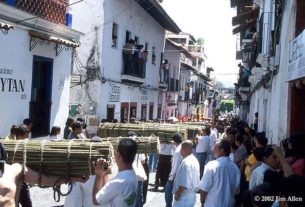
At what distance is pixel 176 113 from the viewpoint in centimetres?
3559

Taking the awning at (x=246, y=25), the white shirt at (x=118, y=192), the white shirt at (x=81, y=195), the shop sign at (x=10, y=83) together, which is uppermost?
the awning at (x=246, y=25)

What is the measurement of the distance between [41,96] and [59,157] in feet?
27.3

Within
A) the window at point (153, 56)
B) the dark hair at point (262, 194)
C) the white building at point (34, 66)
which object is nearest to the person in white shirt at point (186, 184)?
the dark hair at point (262, 194)

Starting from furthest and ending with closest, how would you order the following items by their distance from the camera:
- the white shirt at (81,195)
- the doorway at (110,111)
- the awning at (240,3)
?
the awning at (240,3) → the doorway at (110,111) → the white shirt at (81,195)

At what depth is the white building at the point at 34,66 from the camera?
9969mm

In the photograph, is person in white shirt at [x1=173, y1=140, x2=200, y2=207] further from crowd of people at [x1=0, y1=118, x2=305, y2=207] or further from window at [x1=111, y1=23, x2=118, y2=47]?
window at [x1=111, y1=23, x2=118, y2=47]

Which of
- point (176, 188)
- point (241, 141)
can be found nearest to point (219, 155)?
point (176, 188)

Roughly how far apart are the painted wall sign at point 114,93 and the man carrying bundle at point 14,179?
42.3 ft

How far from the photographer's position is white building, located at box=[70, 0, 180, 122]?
52.7 feet

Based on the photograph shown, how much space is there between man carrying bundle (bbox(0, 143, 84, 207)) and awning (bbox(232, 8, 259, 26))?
14271 millimetres

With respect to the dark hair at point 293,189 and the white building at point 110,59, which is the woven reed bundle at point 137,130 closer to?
the dark hair at point 293,189

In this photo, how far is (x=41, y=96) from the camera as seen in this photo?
12375 mm

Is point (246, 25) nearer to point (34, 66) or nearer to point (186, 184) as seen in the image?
point (34, 66)

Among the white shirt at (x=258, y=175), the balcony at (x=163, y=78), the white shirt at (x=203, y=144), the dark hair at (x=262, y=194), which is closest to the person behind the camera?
the dark hair at (x=262, y=194)
